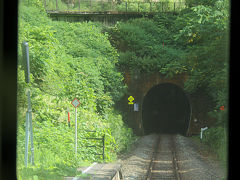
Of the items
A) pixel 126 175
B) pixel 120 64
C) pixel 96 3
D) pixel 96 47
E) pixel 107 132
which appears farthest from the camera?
pixel 96 3

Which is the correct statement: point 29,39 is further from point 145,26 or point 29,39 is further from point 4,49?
point 145,26

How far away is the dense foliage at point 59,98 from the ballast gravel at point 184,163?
2.98ft

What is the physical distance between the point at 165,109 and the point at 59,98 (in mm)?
21272

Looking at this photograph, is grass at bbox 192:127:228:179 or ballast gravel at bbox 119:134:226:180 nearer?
ballast gravel at bbox 119:134:226:180

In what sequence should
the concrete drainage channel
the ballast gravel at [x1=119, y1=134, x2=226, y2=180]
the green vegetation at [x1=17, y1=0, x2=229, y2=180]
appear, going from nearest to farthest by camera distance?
the concrete drainage channel < the green vegetation at [x1=17, y1=0, x2=229, y2=180] < the ballast gravel at [x1=119, y1=134, x2=226, y2=180]

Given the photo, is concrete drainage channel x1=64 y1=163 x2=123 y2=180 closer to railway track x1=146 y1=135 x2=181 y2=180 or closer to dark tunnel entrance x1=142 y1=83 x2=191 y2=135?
railway track x1=146 y1=135 x2=181 y2=180

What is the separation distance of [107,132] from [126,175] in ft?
9.80

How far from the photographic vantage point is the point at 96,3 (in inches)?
1348

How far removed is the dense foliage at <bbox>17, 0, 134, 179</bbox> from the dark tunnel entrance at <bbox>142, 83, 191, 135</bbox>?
35.3 ft

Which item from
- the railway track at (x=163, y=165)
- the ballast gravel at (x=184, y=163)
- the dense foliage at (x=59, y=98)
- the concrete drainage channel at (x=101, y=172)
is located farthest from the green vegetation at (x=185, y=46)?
the concrete drainage channel at (x=101, y=172)

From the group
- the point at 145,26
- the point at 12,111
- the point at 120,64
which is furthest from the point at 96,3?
the point at 12,111

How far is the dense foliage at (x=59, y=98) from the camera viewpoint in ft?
30.5

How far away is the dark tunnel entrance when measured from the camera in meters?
30.0

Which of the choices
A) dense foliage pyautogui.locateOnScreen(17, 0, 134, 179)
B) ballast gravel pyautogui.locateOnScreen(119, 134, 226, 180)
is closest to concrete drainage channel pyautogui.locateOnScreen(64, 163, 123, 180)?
dense foliage pyautogui.locateOnScreen(17, 0, 134, 179)
